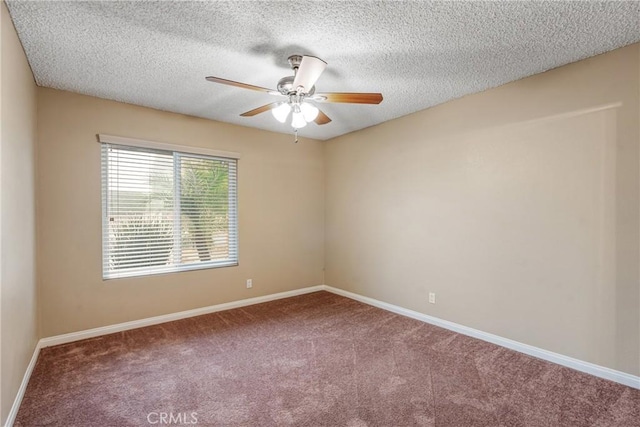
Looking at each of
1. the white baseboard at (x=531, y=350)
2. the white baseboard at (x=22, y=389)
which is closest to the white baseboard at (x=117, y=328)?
the white baseboard at (x=22, y=389)

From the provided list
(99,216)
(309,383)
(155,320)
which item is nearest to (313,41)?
(309,383)

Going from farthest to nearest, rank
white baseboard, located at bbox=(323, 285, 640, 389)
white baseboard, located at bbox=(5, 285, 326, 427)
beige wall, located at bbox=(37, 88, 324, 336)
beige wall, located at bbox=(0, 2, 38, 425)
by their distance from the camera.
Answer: beige wall, located at bbox=(37, 88, 324, 336) → white baseboard, located at bbox=(323, 285, 640, 389) → white baseboard, located at bbox=(5, 285, 326, 427) → beige wall, located at bbox=(0, 2, 38, 425)

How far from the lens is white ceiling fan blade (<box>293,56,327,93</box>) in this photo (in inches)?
74.4

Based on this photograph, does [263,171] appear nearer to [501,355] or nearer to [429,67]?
[429,67]

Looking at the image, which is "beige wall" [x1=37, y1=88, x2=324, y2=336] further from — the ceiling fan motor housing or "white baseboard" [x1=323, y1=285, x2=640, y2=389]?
the ceiling fan motor housing

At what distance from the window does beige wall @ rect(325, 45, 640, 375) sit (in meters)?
2.06

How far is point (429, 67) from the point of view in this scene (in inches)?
100.0

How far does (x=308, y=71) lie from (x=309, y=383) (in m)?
2.18

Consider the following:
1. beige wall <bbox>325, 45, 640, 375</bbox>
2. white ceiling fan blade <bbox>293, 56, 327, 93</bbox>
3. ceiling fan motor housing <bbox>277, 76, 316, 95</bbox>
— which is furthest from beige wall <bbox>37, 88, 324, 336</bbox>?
white ceiling fan blade <bbox>293, 56, 327, 93</bbox>

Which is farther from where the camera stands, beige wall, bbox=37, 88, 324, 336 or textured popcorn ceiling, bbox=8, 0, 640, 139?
beige wall, bbox=37, 88, 324, 336

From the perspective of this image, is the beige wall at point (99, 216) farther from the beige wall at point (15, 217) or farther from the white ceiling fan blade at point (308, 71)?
the white ceiling fan blade at point (308, 71)

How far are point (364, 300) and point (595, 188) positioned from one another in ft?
9.21

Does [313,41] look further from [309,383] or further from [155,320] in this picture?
[155,320]

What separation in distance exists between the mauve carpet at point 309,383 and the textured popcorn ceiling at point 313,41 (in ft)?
7.96
